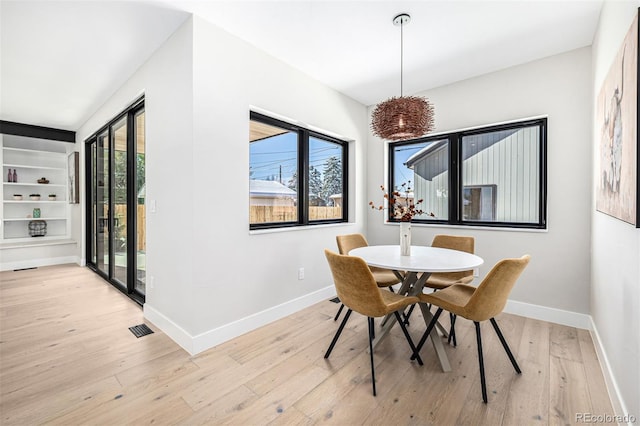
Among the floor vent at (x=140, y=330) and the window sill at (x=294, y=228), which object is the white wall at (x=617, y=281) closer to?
the window sill at (x=294, y=228)

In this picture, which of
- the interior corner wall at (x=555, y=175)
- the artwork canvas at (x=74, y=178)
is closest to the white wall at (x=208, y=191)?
the interior corner wall at (x=555, y=175)

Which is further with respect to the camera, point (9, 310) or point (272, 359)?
point (9, 310)

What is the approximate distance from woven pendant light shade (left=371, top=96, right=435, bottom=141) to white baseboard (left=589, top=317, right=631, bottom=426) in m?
2.00

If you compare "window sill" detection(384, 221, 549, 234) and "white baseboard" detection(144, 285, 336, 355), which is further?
"window sill" detection(384, 221, 549, 234)

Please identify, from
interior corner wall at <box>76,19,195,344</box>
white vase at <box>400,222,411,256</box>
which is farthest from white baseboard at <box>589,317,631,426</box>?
interior corner wall at <box>76,19,195,344</box>

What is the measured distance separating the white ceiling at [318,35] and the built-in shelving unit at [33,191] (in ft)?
9.25

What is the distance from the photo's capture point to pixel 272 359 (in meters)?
2.16

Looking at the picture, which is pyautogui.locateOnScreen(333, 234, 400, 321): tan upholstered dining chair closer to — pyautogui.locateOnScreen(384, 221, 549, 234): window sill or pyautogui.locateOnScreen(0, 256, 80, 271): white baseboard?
pyautogui.locateOnScreen(384, 221, 549, 234): window sill

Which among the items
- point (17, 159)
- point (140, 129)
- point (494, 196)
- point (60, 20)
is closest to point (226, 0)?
point (60, 20)

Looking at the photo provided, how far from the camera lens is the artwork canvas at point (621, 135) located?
4.15ft

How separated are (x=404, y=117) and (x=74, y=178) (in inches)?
245

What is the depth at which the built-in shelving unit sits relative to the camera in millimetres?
5340

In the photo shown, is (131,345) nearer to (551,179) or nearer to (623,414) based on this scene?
(623,414)

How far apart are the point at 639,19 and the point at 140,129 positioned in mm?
3868
